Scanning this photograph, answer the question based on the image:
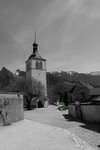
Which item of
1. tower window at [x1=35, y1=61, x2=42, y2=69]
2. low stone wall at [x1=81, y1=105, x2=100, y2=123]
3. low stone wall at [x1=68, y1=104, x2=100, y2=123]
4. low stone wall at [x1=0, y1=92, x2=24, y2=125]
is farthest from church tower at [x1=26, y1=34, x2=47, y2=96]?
low stone wall at [x1=81, y1=105, x2=100, y2=123]

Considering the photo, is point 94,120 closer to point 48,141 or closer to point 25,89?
point 48,141

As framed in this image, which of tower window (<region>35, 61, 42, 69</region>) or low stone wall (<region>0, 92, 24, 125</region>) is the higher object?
tower window (<region>35, 61, 42, 69</region>)

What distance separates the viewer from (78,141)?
21.9 feet

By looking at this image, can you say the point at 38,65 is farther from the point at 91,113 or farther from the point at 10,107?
the point at 91,113

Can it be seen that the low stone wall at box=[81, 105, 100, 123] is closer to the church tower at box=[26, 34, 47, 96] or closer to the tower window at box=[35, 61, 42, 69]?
the church tower at box=[26, 34, 47, 96]

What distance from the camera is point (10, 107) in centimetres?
1280

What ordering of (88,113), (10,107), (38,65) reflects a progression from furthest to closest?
(38,65) < (88,113) < (10,107)

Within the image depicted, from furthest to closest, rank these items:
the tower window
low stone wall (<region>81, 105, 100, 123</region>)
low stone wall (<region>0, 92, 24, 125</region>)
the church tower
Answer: the tower window < the church tower < low stone wall (<region>81, 105, 100, 123</region>) < low stone wall (<region>0, 92, 24, 125</region>)

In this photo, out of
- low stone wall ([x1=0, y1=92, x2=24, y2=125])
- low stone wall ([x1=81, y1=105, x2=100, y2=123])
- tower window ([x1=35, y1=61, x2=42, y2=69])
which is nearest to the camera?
low stone wall ([x1=0, y1=92, x2=24, y2=125])

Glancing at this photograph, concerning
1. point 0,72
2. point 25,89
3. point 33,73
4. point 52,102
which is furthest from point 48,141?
point 52,102

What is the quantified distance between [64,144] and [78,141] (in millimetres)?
844

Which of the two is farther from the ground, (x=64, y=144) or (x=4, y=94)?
(x=4, y=94)

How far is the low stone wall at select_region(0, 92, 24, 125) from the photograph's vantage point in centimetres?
1191

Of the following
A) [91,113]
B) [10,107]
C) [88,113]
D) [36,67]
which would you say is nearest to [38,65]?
[36,67]
